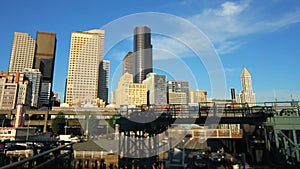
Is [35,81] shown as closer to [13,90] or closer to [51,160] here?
[13,90]

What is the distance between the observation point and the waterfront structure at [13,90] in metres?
109

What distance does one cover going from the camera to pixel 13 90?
11088 cm

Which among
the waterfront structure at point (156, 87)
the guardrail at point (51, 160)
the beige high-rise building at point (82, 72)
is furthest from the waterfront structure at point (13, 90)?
the guardrail at point (51, 160)

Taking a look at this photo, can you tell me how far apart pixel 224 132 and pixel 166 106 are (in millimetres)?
29873

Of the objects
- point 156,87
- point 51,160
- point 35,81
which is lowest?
point 51,160

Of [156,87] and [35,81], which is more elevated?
[35,81]

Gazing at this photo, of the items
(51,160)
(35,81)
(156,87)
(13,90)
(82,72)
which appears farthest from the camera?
(35,81)

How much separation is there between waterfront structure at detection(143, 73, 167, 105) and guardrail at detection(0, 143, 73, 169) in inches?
1145

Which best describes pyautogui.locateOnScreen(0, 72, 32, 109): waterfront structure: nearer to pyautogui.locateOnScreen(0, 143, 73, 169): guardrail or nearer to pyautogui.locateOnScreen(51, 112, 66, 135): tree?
pyautogui.locateOnScreen(51, 112, 66, 135): tree

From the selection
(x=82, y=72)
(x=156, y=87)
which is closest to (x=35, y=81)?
(x=82, y=72)

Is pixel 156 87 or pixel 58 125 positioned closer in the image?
pixel 156 87

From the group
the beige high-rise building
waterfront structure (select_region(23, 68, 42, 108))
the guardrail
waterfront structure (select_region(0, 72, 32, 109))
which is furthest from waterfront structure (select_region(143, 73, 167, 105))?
waterfront structure (select_region(23, 68, 42, 108))

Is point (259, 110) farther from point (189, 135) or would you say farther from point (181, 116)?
point (189, 135)

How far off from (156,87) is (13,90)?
4047 inches
